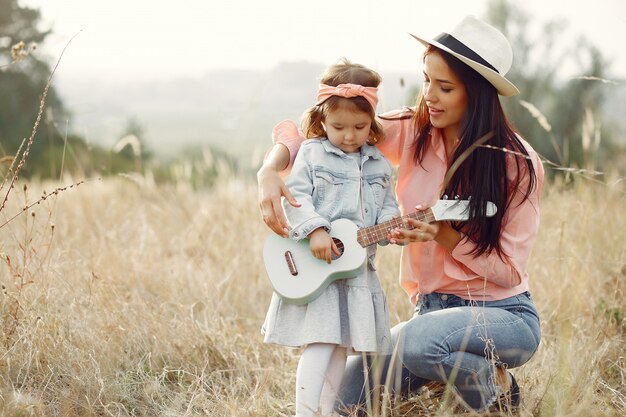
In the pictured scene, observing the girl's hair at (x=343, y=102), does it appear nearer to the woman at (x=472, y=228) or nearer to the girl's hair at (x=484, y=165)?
the woman at (x=472, y=228)

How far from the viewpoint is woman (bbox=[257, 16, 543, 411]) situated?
118 inches

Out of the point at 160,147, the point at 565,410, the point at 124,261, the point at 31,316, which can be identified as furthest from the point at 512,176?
the point at 160,147

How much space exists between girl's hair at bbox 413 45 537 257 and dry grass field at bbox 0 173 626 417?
1.43 feet

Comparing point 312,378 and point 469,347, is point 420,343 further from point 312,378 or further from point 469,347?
point 312,378

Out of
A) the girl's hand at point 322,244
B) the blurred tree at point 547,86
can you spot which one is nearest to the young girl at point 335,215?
the girl's hand at point 322,244

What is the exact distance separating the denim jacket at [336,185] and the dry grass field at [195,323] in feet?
2.54

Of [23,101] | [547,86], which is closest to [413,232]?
[547,86]

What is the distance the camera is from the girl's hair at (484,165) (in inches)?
121

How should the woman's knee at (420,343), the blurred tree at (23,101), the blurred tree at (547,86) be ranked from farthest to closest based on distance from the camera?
the blurred tree at (23,101) < the blurred tree at (547,86) < the woman's knee at (420,343)

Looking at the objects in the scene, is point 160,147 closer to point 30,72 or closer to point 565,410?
point 30,72

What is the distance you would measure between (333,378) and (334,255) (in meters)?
0.51

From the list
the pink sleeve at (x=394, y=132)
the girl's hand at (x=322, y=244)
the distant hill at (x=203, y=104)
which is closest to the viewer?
the girl's hand at (x=322, y=244)

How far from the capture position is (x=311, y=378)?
9.56ft

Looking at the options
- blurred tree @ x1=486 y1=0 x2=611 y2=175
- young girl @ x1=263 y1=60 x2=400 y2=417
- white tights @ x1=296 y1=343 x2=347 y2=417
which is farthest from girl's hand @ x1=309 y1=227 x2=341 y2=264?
blurred tree @ x1=486 y1=0 x2=611 y2=175
